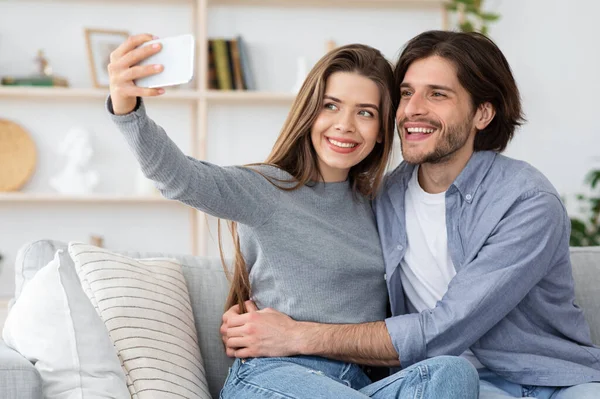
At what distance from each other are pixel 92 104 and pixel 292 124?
8.01 feet

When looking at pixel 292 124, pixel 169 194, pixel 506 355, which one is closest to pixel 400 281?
pixel 506 355

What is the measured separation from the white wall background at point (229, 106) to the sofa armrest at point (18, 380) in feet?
8.87

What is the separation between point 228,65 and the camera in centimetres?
400

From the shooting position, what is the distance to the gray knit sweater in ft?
5.37

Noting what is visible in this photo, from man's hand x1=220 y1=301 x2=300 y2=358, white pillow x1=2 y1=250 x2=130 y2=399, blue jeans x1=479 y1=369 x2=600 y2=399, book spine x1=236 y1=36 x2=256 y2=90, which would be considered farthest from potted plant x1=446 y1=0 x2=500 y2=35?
white pillow x1=2 y1=250 x2=130 y2=399

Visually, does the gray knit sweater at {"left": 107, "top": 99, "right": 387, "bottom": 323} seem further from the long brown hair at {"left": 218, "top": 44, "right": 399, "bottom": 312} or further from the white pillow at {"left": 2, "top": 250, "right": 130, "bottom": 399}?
the white pillow at {"left": 2, "top": 250, "right": 130, "bottom": 399}

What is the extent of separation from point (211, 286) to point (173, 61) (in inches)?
37.4

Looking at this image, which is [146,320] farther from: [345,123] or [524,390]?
[524,390]

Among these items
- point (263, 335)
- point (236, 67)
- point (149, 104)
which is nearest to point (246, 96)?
point (236, 67)

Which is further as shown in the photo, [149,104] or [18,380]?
[149,104]

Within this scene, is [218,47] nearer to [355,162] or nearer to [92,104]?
[92,104]

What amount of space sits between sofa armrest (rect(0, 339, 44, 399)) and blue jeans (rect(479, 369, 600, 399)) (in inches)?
38.9

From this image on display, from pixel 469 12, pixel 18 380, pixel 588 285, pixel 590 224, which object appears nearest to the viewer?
pixel 18 380

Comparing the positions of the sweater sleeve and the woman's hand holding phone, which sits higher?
the woman's hand holding phone
